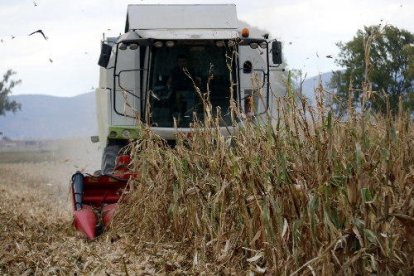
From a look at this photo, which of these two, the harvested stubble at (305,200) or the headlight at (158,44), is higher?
the headlight at (158,44)

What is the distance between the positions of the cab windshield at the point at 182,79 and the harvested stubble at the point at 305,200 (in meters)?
3.07

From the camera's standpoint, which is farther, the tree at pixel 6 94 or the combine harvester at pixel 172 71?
the tree at pixel 6 94

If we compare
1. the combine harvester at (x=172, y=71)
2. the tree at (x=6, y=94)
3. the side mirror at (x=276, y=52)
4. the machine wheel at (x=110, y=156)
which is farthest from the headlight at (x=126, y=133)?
the tree at (x=6, y=94)

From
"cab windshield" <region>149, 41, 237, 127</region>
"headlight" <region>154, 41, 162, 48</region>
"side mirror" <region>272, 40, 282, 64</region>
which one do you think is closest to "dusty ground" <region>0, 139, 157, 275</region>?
"cab windshield" <region>149, 41, 237, 127</region>

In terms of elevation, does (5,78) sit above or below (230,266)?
above

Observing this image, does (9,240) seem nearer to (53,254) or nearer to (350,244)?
(53,254)

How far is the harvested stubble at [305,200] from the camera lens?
3568 millimetres

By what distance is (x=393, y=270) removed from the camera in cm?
355

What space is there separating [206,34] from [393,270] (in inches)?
201

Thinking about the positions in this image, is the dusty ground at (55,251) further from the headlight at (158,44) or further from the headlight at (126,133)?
the headlight at (158,44)

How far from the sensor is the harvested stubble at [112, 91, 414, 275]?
357 centimetres

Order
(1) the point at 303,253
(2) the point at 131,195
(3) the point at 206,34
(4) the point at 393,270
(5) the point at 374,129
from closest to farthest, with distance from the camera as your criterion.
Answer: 1. (4) the point at 393,270
2. (1) the point at 303,253
3. (5) the point at 374,129
4. (2) the point at 131,195
5. (3) the point at 206,34

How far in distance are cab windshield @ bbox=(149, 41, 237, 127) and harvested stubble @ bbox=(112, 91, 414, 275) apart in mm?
3071

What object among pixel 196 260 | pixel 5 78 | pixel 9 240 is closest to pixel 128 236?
pixel 9 240
